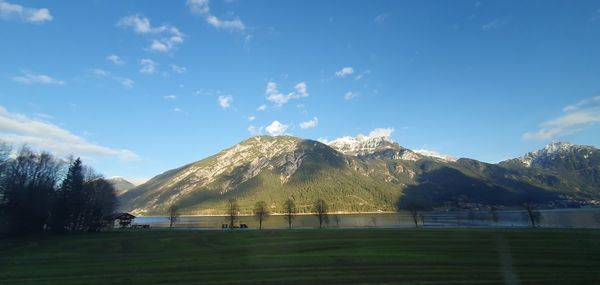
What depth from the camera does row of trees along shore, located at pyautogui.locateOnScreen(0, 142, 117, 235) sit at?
74.2 metres

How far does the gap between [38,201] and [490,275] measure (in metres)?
91.6

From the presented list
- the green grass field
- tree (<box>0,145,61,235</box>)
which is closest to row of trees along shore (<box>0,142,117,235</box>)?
tree (<box>0,145,61,235</box>)

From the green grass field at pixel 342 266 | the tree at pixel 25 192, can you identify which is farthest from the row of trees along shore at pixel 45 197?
the green grass field at pixel 342 266

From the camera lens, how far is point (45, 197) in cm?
8138

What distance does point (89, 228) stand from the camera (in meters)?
95.3

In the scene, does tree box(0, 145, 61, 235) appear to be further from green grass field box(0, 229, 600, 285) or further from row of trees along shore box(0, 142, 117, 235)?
green grass field box(0, 229, 600, 285)

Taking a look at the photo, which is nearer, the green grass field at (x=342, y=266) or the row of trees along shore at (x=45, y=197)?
the green grass field at (x=342, y=266)

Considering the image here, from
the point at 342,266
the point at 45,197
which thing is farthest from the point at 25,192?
the point at 342,266

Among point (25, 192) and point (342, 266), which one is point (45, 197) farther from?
point (342, 266)

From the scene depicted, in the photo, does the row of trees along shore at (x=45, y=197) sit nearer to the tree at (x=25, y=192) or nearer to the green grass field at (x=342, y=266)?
the tree at (x=25, y=192)

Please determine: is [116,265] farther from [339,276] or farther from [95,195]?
[95,195]

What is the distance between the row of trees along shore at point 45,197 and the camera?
7425 centimetres

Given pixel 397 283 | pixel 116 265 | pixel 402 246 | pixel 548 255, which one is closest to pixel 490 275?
Result: pixel 397 283

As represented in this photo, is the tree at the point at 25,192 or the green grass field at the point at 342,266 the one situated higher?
the tree at the point at 25,192
